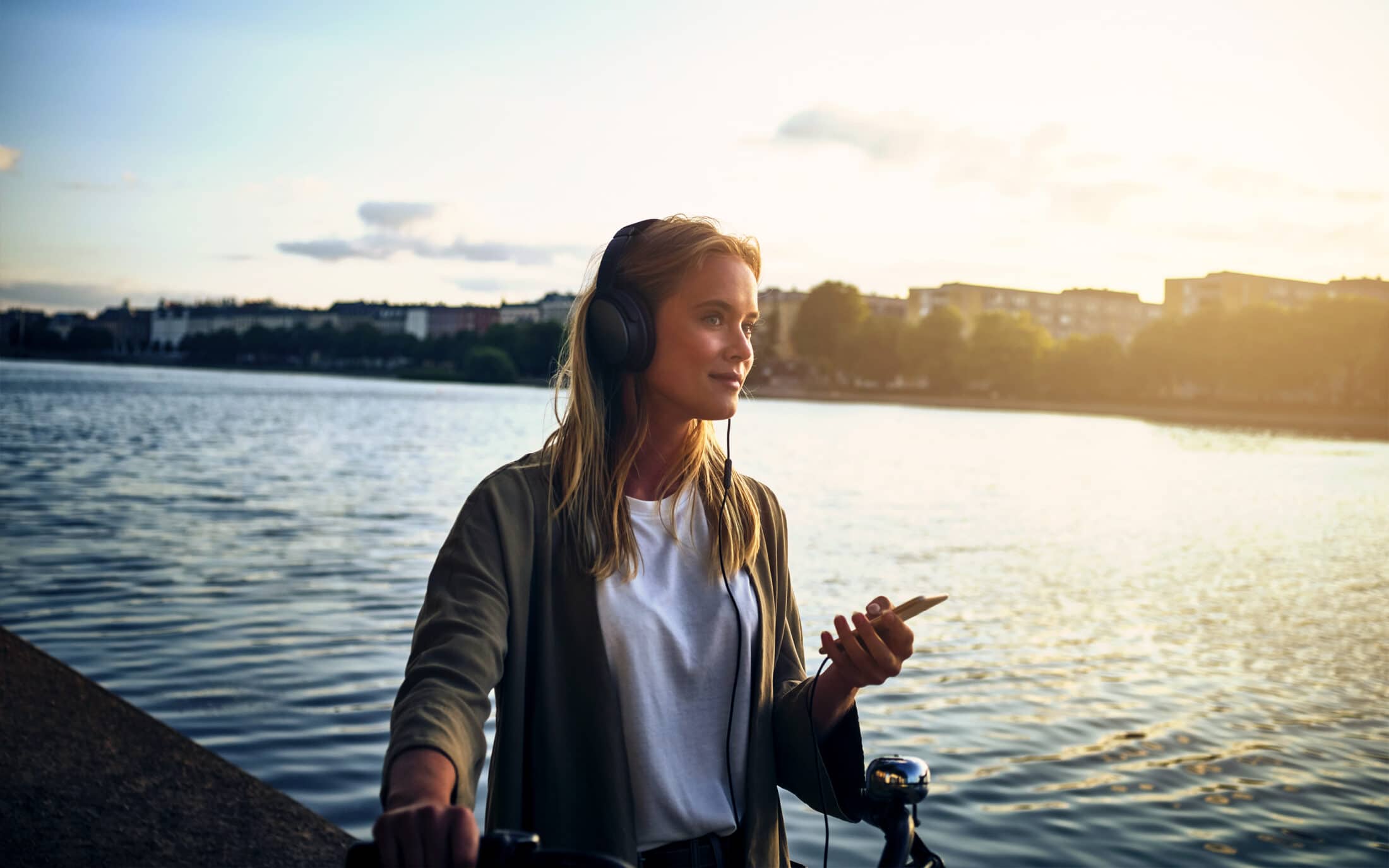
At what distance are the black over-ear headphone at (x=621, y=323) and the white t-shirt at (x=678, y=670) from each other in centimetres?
23

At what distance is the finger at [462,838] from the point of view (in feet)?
3.91

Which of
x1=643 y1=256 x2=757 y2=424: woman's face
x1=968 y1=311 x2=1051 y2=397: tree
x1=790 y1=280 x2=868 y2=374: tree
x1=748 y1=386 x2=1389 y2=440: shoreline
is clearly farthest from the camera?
x1=790 y1=280 x2=868 y2=374: tree

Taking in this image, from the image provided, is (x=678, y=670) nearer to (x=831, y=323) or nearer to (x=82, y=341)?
(x=831, y=323)

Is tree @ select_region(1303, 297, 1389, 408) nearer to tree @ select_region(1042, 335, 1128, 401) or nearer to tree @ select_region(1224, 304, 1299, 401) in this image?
tree @ select_region(1224, 304, 1299, 401)

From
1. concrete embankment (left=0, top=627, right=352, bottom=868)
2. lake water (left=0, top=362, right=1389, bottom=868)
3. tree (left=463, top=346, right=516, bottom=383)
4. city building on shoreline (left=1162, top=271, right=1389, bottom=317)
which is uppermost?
city building on shoreline (left=1162, top=271, right=1389, bottom=317)

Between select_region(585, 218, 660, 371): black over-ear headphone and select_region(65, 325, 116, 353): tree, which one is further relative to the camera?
select_region(65, 325, 116, 353): tree

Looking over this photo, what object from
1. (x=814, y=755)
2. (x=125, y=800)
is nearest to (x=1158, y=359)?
(x=125, y=800)

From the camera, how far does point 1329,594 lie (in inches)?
594

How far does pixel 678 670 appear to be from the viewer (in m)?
1.84

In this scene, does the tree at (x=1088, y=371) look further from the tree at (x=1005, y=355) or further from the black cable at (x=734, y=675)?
the black cable at (x=734, y=675)

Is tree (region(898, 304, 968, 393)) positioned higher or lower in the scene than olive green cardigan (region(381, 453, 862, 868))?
higher

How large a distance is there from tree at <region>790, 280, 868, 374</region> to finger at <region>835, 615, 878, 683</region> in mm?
129938

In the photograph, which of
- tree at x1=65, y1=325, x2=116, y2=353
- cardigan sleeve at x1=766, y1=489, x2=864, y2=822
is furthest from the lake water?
tree at x1=65, y1=325, x2=116, y2=353

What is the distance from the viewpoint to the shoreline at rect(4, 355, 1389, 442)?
268ft
